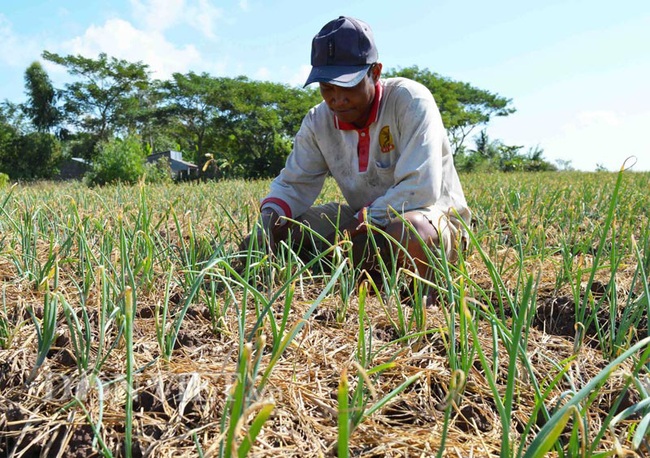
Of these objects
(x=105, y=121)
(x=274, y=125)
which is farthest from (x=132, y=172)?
(x=105, y=121)

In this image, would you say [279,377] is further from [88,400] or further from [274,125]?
[274,125]

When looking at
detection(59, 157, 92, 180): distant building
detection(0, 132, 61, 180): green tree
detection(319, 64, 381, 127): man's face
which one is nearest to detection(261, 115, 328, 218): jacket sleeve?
detection(319, 64, 381, 127): man's face

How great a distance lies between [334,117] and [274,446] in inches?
67.9

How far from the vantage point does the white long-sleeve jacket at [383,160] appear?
6.86ft

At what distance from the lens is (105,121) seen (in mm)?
31828

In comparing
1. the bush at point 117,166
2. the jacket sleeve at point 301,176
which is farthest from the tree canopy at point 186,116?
the jacket sleeve at point 301,176

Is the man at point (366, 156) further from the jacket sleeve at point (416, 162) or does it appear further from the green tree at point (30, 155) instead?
the green tree at point (30, 155)

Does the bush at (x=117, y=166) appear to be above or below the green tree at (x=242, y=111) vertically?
below

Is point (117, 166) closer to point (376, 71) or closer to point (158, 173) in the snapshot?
point (158, 173)

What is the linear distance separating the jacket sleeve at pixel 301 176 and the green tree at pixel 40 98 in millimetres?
33793

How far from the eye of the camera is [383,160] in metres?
2.38

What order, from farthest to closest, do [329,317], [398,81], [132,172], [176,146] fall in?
1. [176,146]
2. [132,172]
3. [398,81]
4. [329,317]

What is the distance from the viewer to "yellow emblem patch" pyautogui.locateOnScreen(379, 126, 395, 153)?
91.1 inches

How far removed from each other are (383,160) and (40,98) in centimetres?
3486
